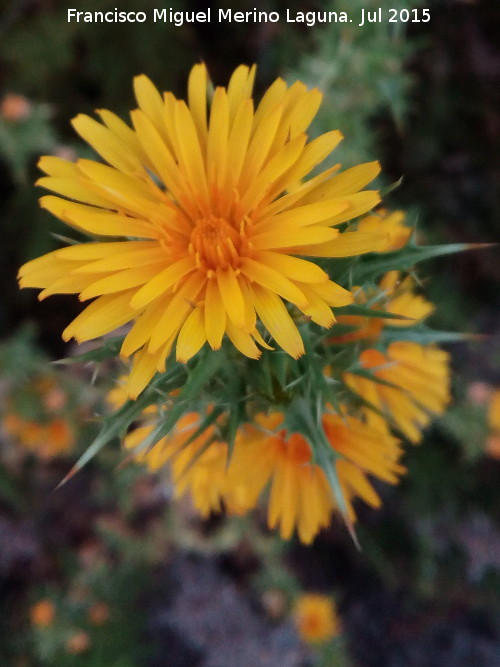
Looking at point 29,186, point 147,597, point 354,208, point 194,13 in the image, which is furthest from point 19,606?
point 194,13

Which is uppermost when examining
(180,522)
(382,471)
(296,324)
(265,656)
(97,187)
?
(97,187)

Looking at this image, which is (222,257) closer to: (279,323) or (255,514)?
(279,323)

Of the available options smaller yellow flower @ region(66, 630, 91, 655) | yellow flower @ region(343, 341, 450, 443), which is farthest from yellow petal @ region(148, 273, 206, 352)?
smaller yellow flower @ region(66, 630, 91, 655)

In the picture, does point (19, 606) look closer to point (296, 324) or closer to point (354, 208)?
point (296, 324)

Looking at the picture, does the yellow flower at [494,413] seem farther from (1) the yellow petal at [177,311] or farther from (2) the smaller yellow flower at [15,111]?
(2) the smaller yellow flower at [15,111]

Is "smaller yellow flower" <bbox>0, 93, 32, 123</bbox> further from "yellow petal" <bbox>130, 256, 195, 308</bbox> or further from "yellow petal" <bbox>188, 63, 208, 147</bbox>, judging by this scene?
"yellow petal" <bbox>130, 256, 195, 308</bbox>
